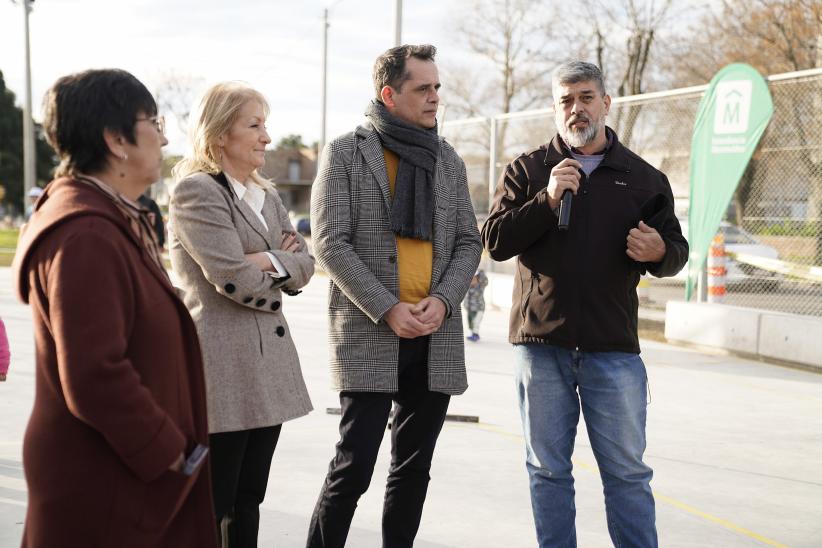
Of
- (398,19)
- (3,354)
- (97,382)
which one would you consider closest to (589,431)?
(97,382)

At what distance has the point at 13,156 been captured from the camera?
185ft

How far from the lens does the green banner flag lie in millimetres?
10297

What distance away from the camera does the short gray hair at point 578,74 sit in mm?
3598

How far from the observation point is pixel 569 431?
373 cm

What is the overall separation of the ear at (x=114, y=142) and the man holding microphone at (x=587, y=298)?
1.73 metres

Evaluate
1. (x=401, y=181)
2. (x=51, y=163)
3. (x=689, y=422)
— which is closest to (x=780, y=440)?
(x=689, y=422)

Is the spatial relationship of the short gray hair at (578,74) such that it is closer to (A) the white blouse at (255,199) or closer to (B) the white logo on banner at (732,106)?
(A) the white blouse at (255,199)

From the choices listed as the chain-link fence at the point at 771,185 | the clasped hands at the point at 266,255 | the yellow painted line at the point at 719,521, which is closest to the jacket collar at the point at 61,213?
the clasped hands at the point at 266,255

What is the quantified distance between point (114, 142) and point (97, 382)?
0.57 m

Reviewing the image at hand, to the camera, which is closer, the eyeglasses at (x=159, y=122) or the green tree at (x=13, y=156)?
the eyeglasses at (x=159, y=122)

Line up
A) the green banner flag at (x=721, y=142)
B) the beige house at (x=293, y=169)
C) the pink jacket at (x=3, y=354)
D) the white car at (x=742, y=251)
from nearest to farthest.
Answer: the pink jacket at (x=3, y=354)
the green banner flag at (x=721, y=142)
the white car at (x=742, y=251)
the beige house at (x=293, y=169)

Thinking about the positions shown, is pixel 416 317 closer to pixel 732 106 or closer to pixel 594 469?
pixel 594 469

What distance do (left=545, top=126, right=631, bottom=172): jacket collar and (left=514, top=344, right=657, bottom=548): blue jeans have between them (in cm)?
73

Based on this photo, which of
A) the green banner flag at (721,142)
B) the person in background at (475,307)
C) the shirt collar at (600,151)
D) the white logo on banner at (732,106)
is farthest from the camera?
the person in background at (475,307)
